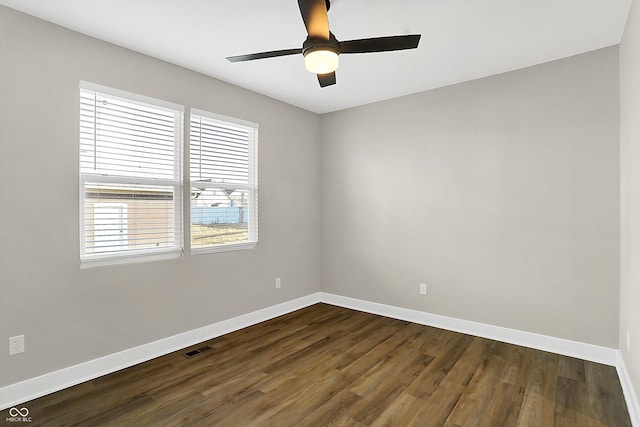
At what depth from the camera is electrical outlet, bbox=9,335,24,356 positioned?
7.45ft

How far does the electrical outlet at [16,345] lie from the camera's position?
2271 millimetres

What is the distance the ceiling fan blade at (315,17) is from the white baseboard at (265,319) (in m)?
2.82

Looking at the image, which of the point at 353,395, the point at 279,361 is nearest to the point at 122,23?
the point at 279,361

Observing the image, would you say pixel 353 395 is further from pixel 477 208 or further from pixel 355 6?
pixel 355 6

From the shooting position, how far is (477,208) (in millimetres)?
3500

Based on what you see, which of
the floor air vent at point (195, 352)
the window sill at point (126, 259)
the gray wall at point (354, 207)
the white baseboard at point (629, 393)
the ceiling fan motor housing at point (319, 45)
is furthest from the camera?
the floor air vent at point (195, 352)

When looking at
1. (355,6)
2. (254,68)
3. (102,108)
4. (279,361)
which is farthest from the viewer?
(254,68)

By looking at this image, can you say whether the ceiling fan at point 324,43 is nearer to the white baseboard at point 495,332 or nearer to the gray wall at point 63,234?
the gray wall at point 63,234

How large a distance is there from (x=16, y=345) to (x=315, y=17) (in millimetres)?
2834

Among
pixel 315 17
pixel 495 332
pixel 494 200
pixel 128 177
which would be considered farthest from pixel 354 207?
pixel 315 17

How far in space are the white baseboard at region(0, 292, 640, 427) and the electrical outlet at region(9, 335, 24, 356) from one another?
215 mm

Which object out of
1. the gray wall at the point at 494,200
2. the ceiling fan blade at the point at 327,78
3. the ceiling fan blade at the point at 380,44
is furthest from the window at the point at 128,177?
the gray wall at the point at 494,200

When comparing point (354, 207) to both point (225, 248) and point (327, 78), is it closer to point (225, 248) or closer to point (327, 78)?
point (225, 248)

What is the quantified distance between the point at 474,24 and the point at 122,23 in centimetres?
255
